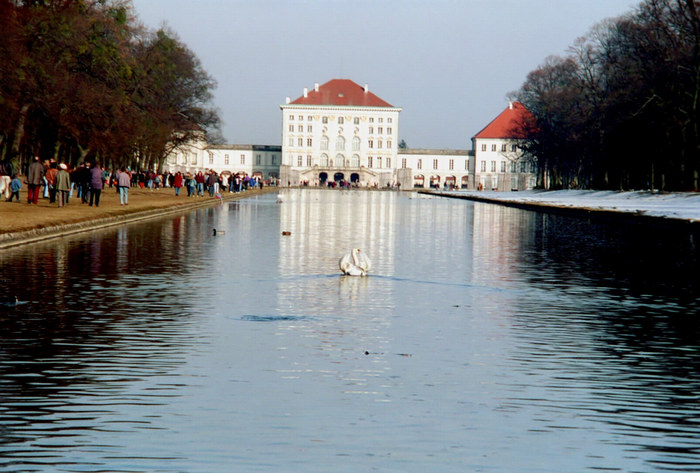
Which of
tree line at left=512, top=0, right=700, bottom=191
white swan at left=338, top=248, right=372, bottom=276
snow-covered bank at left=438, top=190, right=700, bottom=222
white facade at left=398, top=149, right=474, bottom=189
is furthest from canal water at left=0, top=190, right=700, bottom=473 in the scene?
white facade at left=398, top=149, right=474, bottom=189

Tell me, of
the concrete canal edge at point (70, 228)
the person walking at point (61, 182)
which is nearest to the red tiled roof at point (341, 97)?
the concrete canal edge at point (70, 228)

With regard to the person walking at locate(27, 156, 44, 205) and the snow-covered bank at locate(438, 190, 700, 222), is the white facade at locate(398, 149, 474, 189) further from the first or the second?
the person walking at locate(27, 156, 44, 205)

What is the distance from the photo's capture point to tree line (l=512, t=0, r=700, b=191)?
60.5m

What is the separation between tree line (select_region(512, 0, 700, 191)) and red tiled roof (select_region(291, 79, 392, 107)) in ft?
332

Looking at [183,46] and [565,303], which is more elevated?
[183,46]

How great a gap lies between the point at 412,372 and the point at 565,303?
19.1 feet

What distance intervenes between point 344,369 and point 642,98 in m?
56.7

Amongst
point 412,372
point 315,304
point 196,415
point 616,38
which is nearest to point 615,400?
point 412,372

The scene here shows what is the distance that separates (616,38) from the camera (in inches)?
3009

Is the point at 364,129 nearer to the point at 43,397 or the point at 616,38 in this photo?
the point at 616,38

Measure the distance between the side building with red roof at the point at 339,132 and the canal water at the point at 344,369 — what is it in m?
171

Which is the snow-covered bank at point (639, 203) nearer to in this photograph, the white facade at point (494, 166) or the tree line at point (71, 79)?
the tree line at point (71, 79)

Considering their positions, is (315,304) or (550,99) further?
(550,99)

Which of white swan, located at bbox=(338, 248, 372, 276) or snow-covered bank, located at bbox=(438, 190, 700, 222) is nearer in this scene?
white swan, located at bbox=(338, 248, 372, 276)
